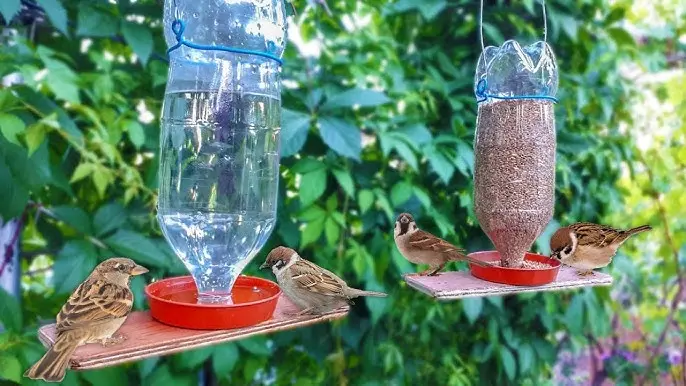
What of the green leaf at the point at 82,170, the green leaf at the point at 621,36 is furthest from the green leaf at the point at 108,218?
the green leaf at the point at 621,36

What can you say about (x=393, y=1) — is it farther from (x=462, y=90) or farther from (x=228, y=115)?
(x=228, y=115)

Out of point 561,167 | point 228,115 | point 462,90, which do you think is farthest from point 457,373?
point 228,115

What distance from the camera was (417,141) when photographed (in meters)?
1.80

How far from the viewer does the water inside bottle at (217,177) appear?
3.65ft

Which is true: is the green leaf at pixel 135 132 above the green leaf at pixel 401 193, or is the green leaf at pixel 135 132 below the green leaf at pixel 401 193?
above

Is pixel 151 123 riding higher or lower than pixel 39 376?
higher

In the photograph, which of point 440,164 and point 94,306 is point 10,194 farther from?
point 440,164

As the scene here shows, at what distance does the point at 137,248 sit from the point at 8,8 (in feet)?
1.88

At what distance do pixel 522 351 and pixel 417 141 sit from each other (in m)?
0.93

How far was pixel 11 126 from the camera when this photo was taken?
4.05 ft

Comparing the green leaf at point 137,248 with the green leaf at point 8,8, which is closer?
the green leaf at point 8,8

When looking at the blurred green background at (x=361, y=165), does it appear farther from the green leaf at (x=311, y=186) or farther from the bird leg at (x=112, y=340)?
the bird leg at (x=112, y=340)

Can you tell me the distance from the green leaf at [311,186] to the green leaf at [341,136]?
0.10 metres

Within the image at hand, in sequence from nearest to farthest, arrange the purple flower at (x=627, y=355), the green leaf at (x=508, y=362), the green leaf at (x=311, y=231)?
the green leaf at (x=311, y=231), the green leaf at (x=508, y=362), the purple flower at (x=627, y=355)
